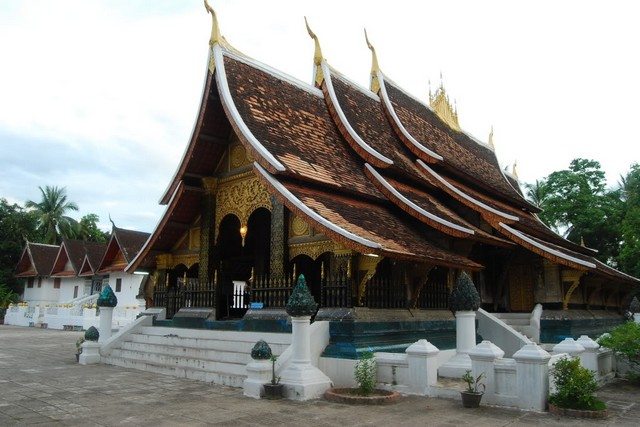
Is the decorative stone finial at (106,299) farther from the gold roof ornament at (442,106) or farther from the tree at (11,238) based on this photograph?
the tree at (11,238)

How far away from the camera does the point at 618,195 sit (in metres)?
31.3

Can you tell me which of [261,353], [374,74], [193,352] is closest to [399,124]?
[374,74]

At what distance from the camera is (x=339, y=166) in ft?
36.2

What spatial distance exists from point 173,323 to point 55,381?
3.23m

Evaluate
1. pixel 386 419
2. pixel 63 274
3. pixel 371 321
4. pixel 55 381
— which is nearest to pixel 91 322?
pixel 63 274

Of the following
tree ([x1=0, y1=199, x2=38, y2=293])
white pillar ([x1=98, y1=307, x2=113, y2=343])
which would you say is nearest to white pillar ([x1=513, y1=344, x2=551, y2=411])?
white pillar ([x1=98, y1=307, x2=113, y2=343])

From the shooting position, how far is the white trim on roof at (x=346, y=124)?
36.9 feet

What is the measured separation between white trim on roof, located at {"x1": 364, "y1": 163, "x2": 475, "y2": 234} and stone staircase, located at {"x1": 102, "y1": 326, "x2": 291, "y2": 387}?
134 inches

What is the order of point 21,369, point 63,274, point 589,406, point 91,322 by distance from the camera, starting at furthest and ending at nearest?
point 63,274 < point 91,322 < point 21,369 < point 589,406

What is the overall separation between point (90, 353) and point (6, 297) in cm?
2933

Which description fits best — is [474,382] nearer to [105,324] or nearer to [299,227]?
[299,227]

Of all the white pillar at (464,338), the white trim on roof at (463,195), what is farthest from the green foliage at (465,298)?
the white trim on roof at (463,195)

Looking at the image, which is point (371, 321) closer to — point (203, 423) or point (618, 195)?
point (203, 423)

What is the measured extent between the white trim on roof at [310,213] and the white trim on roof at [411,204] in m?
2.40
